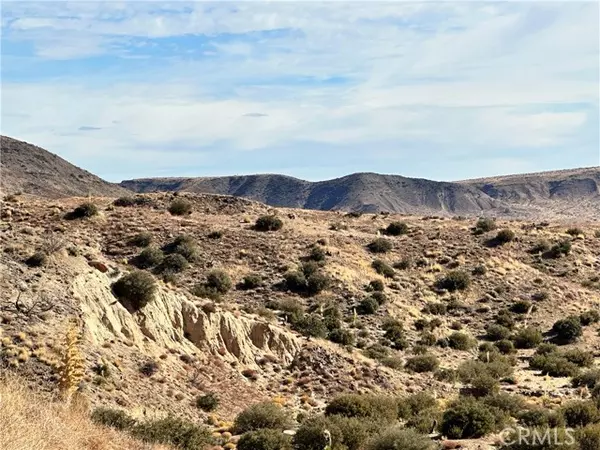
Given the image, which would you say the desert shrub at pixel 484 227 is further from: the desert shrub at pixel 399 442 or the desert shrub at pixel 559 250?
the desert shrub at pixel 399 442

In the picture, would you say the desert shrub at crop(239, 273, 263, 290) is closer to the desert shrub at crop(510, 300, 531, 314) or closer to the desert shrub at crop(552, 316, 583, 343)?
the desert shrub at crop(510, 300, 531, 314)

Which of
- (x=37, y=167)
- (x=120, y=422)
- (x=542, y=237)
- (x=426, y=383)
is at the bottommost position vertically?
(x=426, y=383)

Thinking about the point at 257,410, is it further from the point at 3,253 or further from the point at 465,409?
the point at 3,253

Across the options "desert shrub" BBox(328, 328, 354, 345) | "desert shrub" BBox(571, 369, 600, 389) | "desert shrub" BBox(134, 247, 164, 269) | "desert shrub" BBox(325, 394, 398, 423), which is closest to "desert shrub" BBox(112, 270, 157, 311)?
"desert shrub" BBox(325, 394, 398, 423)

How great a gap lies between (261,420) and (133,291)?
296 inches

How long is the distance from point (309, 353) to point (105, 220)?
22.8 meters

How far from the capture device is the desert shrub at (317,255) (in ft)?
145

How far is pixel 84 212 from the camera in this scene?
147ft

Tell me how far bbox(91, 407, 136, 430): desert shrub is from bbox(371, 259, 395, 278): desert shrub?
2868cm

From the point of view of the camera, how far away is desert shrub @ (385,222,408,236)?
54.3 meters

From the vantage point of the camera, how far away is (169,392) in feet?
70.3

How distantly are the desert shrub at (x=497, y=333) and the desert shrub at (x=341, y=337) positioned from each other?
384 inches

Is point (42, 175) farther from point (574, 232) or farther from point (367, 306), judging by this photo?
point (367, 306)

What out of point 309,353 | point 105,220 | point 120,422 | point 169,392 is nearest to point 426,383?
point 309,353
